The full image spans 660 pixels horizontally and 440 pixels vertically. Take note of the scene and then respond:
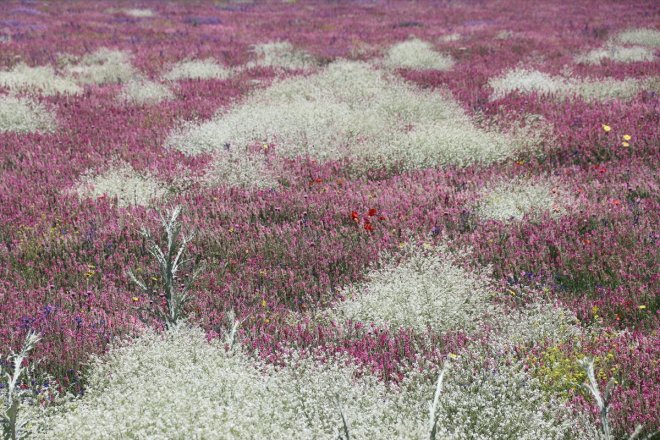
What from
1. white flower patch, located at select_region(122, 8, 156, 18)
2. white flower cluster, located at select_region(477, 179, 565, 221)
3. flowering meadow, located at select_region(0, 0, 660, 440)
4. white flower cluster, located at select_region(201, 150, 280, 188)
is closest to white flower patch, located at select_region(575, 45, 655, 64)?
flowering meadow, located at select_region(0, 0, 660, 440)

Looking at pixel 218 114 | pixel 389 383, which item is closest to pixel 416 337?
pixel 389 383

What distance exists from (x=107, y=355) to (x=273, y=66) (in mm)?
10016

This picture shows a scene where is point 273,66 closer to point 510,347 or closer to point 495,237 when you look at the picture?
point 495,237

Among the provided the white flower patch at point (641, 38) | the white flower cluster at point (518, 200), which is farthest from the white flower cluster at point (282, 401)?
the white flower patch at point (641, 38)

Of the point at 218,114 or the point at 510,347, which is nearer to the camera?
the point at 510,347

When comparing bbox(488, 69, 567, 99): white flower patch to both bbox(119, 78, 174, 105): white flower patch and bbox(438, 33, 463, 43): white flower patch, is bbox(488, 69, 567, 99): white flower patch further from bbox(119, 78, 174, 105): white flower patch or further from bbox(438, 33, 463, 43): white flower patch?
bbox(119, 78, 174, 105): white flower patch

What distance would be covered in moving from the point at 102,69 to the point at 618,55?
Answer: 11.1 m

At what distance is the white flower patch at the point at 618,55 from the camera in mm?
12491

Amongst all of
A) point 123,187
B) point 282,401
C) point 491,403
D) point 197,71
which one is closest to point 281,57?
point 197,71

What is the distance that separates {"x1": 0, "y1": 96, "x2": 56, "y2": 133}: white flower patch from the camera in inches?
338

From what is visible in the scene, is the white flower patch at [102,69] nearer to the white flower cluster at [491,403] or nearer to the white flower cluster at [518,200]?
the white flower cluster at [518,200]

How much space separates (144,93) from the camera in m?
10.5

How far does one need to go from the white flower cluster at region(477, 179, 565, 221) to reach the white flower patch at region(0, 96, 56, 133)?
252 inches

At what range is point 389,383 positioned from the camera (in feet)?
12.2
